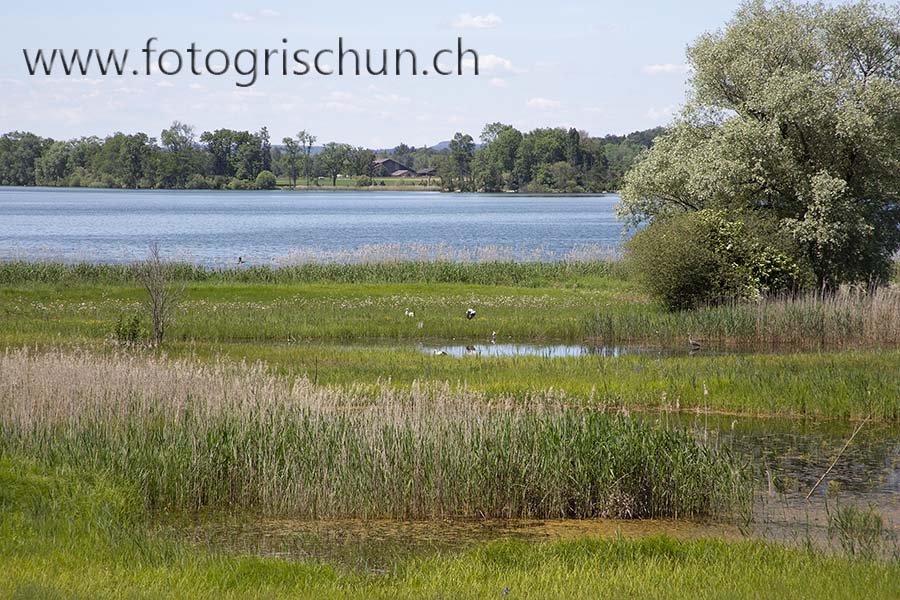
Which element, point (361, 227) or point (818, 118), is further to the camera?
point (361, 227)

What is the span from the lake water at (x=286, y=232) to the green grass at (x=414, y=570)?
39521 millimetres

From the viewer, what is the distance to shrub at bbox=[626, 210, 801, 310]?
3497 centimetres

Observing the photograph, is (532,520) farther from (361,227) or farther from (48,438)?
(361,227)

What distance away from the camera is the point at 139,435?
14.3 meters

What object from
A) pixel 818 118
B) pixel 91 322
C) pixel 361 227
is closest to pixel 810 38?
pixel 818 118

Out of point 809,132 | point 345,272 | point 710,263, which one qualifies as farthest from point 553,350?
point 345,272

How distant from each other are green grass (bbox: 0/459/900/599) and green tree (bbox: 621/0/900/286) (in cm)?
2692

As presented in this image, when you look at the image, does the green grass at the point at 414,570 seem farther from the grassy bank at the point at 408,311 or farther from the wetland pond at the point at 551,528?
the grassy bank at the point at 408,311

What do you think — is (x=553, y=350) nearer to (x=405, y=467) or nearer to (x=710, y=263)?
(x=710, y=263)

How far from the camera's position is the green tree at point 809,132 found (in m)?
35.5

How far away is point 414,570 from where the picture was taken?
10344 mm

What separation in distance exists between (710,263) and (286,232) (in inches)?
2901

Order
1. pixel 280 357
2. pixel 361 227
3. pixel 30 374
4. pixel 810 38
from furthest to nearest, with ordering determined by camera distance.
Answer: pixel 361 227 → pixel 810 38 → pixel 280 357 → pixel 30 374

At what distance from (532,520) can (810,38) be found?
29.9m
